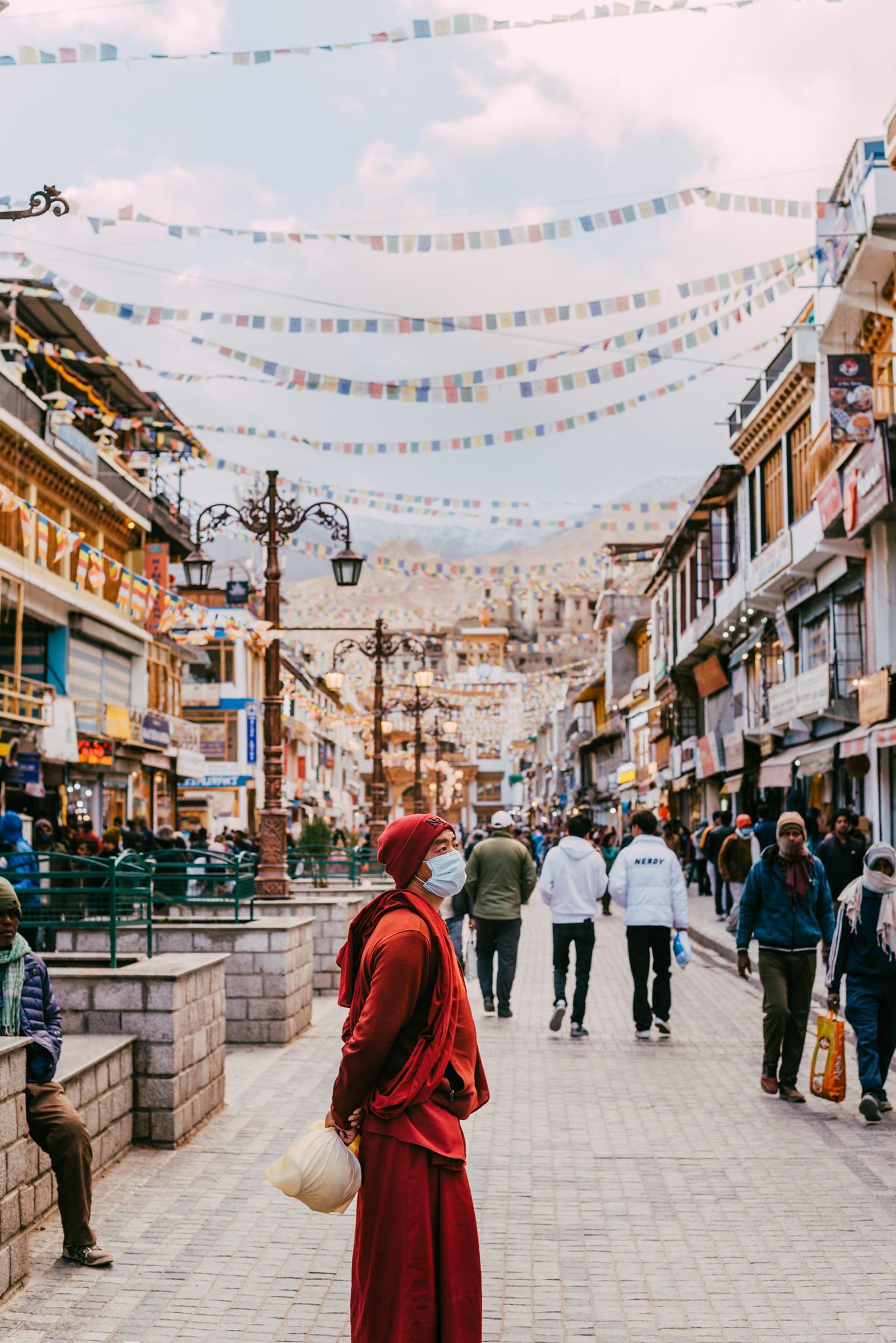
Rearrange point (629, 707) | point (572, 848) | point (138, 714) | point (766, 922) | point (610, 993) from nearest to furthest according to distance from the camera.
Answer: point (766, 922) → point (572, 848) → point (610, 993) → point (138, 714) → point (629, 707)

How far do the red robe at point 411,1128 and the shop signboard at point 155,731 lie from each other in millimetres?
36005

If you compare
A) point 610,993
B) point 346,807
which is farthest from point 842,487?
point 346,807

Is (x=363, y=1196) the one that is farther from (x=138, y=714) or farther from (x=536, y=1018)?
(x=138, y=714)

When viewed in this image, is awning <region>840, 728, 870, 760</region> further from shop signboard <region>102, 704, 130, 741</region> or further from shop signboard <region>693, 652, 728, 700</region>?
shop signboard <region>102, 704, 130, 741</region>

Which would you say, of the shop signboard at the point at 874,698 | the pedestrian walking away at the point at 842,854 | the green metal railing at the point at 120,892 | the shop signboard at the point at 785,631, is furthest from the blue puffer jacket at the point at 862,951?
the shop signboard at the point at 785,631

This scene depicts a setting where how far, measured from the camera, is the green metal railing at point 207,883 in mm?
12125

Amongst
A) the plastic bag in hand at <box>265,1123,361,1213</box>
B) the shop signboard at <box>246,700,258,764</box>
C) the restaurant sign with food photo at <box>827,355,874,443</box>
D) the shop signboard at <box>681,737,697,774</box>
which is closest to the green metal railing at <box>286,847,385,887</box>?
the restaurant sign with food photo at <box>827,355,874,443</box>

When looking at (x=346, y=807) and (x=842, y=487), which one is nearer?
(x=842, y=487)

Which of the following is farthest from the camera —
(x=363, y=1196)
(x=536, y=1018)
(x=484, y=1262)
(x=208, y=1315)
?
(x=536, y=1018)

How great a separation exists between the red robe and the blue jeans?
4942mm

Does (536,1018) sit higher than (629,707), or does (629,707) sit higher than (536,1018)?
(629,707)

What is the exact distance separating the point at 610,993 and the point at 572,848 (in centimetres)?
355

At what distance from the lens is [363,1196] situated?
13.6ft

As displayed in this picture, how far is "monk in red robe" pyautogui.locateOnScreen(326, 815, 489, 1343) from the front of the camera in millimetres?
4004
